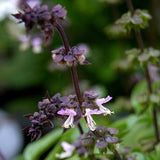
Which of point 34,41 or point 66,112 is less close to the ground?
point 34,41

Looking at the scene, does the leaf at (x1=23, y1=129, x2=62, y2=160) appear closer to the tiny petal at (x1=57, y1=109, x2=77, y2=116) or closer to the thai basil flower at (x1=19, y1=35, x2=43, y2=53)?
the thai basil flower at (x1=19, y1=35, x2=43, y2=53)

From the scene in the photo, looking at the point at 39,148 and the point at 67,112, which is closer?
the point at 67,112

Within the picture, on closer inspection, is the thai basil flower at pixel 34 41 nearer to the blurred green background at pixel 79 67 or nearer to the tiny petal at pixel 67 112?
the blurred green background at pixel 79 67

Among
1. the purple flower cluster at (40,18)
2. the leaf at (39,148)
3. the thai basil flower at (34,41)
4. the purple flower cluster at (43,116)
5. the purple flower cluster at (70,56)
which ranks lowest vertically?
the leaf at (39,148)

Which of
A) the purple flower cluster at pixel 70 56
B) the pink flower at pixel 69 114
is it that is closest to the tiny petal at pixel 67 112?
the pink flower at pixel 69 114

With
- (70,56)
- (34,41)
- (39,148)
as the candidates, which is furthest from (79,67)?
(70,56)

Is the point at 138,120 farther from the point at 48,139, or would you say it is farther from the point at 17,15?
the point at 17,15

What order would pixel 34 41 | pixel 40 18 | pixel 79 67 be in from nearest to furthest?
pixel 40 18 < pixel 34 41 < pixel 79 67

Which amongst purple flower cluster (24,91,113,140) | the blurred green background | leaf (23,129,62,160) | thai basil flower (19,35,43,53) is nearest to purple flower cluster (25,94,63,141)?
purple flower cluster (24,91,113,140)

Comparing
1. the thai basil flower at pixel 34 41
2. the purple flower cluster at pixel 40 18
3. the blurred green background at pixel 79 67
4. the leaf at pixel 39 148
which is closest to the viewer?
the purple flower cluster at pixel 40 18

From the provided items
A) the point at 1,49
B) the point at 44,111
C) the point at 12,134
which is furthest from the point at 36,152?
the point at 1,49

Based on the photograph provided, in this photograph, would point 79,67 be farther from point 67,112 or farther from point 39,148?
point 67,112
